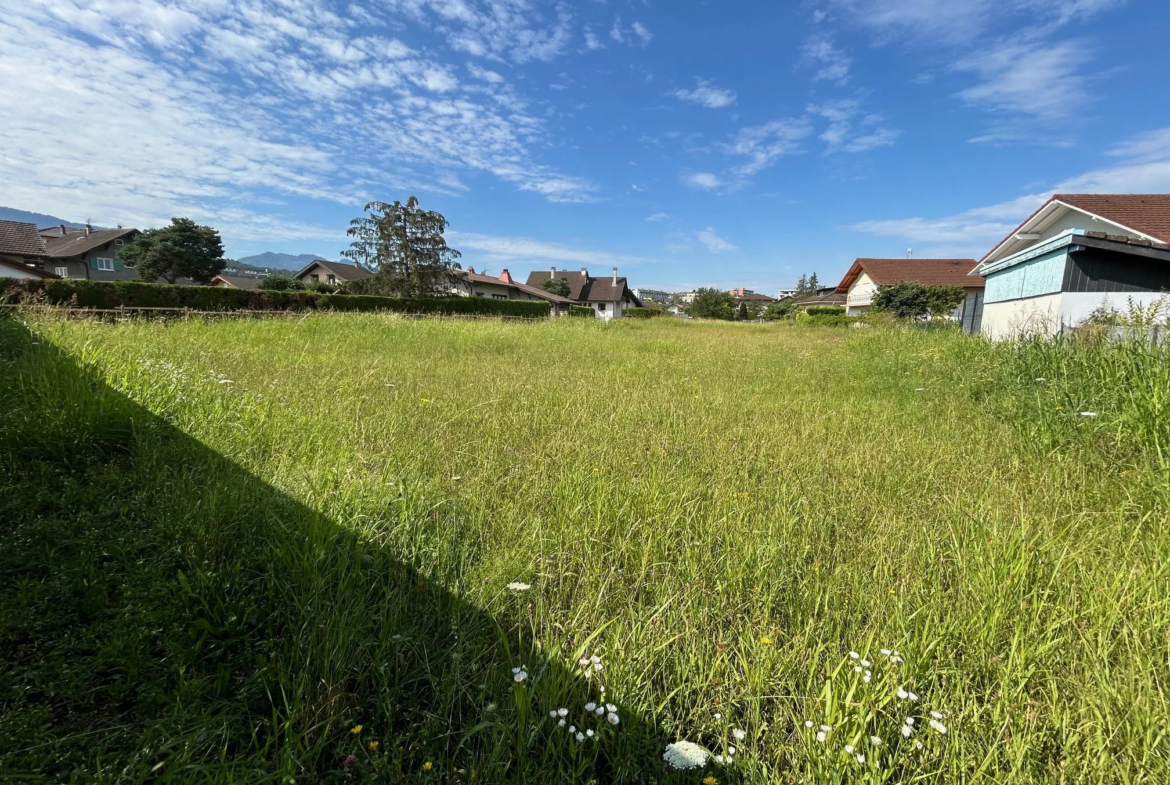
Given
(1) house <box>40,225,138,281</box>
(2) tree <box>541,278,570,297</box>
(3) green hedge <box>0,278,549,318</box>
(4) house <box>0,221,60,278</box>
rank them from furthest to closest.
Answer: (2) tree <box>541,278,570,297</box> < (1) house <box>40,225,138,281</box> < (4) house <box>0,221,60,278</box> < (3) green hedge <box>0,278,549,318</box>

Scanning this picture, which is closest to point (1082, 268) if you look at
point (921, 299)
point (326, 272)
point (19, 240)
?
point (921, 299)

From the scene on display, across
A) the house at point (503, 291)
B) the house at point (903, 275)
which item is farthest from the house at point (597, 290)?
the house at point (903, 275)

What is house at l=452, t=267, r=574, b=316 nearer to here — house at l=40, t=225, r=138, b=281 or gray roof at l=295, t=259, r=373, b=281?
gray roof at l=295, t=259, r=373, b=281

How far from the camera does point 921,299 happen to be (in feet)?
82.7

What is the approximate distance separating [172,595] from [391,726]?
997mm

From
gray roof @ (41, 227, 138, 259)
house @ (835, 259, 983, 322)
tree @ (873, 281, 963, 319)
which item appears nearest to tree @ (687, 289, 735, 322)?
house @ (835, 259, 983, 322)

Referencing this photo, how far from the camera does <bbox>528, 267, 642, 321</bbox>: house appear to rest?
5853cm

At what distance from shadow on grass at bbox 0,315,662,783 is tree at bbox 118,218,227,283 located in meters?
54.5

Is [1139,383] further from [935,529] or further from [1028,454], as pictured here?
[935,529]

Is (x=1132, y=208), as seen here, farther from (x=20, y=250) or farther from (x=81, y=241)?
(x=81, y=241)

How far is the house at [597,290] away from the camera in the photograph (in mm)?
58531

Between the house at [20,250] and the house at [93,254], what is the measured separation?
12.0 meters

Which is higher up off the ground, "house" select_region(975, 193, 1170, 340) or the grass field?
"house" select_region(975, 193, 1170, 340)

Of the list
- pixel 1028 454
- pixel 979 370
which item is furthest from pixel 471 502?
pixel 979 370
